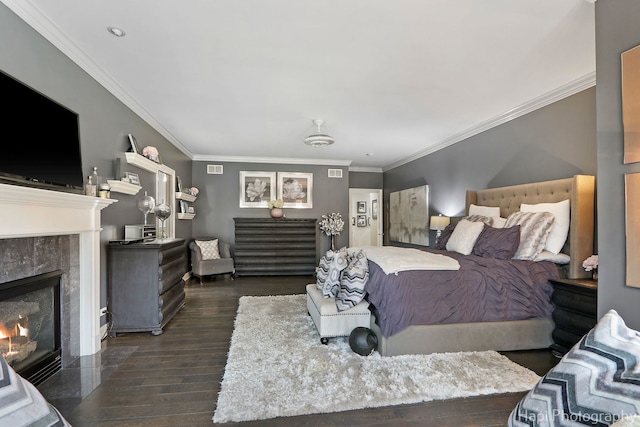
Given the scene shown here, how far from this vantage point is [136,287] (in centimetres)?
315

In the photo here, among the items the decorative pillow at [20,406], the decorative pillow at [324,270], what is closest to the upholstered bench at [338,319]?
the decorative pillow at [324,270]

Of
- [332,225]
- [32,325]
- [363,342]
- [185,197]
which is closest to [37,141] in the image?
[32,325]

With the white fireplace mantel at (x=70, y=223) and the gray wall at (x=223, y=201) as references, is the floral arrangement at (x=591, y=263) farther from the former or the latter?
the gray wall at (x=223, y=201)

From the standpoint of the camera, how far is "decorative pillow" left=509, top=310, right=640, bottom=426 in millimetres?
796

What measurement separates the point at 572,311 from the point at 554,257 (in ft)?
1.88

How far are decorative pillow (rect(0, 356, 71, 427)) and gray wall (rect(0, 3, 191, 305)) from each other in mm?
1543

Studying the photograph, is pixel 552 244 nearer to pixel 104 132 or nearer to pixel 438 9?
pixel 438 9

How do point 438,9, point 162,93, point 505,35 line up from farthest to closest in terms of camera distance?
point 162,93 → point 505,35 → point 438,9

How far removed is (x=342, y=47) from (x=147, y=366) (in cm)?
300

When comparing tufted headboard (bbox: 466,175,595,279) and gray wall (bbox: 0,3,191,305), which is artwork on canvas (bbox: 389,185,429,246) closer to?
tufted headboard (bbox: 466,175,595,279)

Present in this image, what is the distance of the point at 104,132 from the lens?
3.11 m

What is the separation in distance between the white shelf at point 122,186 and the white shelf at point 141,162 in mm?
294

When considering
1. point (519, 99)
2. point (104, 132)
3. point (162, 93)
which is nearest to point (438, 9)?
point (519, 99)

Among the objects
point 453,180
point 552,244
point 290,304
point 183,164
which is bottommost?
point 290,304
